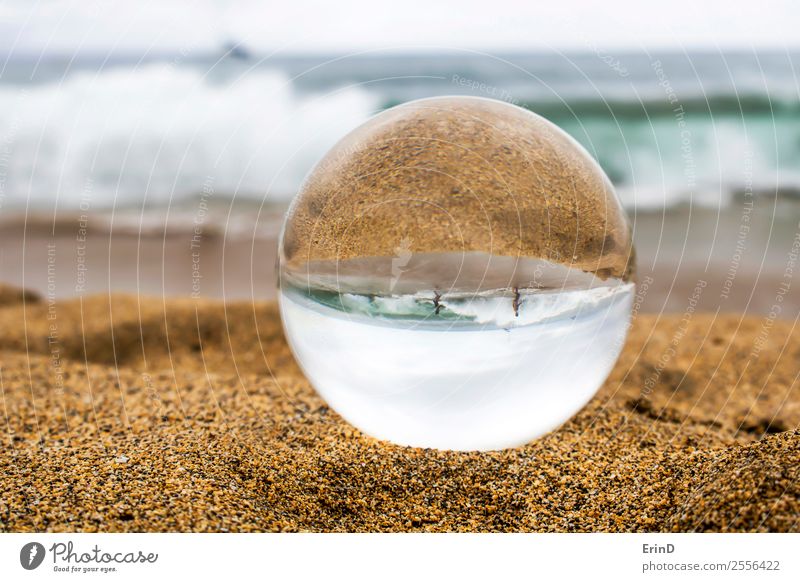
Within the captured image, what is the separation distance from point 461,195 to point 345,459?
1667 millimetres

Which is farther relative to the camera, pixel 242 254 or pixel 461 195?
pixel 242 254

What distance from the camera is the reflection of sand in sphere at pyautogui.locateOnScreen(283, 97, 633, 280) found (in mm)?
3375

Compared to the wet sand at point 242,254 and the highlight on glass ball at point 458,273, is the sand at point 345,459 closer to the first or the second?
the highlight on glass ball at point 458,273

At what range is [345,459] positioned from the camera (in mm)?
4188

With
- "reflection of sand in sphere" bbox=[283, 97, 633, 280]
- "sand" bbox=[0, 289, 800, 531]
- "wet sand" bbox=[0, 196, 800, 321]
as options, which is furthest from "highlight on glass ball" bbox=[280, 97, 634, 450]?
"wet sand" bbox=[0, 196, 800, 321]

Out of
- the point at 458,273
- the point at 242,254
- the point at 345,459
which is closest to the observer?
the point at 458,273

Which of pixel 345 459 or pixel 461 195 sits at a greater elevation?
pixel 461 195

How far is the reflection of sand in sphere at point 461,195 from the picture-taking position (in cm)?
338

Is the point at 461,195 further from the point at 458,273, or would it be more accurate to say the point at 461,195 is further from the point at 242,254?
the point at 242,254

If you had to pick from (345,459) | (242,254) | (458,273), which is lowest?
(242,254)

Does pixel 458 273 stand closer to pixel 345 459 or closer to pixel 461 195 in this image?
pixel 461 195

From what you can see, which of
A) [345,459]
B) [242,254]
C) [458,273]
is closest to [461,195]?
[458,273]

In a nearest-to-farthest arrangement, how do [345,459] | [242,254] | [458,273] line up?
1. [458,273]
2. [345,459]
3. [242,254]

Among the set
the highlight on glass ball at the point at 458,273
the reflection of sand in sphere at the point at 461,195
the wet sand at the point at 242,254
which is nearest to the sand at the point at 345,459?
the highlight on glass ball at the point at 458,273
